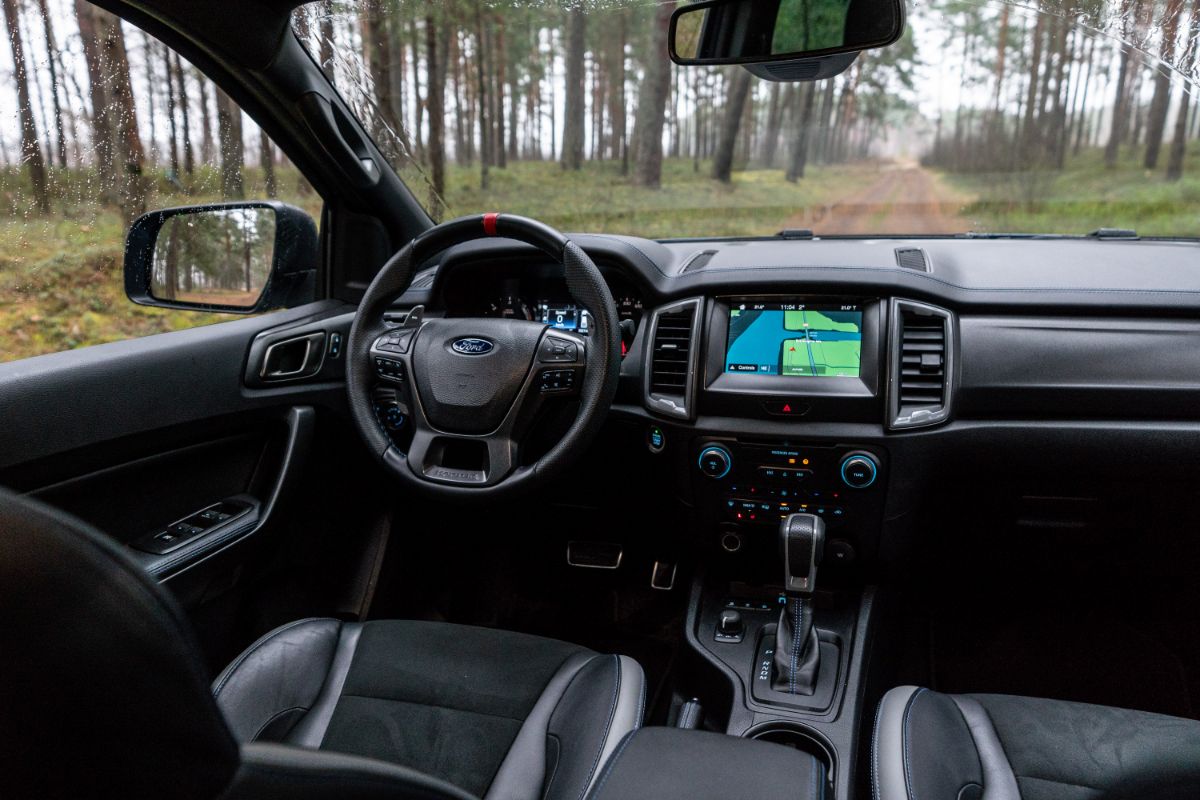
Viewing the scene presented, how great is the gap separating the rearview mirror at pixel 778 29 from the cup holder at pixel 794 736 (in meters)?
1.69

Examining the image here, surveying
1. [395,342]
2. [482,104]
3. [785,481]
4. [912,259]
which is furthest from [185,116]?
[912,259]

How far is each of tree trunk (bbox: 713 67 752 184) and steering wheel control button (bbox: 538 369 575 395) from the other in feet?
4.42

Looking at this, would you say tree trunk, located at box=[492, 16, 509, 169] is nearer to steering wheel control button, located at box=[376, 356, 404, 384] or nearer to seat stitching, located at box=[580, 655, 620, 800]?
steering wheel control button, located at box=[376, 356, 404, 384]

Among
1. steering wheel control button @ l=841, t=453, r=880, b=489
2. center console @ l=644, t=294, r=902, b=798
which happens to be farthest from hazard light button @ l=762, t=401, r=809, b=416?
steering wheel control button @ l=841, t=453, r=880, b=489

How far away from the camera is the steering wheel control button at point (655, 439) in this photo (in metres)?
2.59

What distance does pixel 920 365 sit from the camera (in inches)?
93.0

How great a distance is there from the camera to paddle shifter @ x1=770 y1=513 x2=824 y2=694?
2.36 meters

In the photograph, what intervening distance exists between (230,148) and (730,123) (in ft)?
6.05

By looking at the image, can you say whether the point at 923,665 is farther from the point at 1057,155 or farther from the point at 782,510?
the point at 1057,155

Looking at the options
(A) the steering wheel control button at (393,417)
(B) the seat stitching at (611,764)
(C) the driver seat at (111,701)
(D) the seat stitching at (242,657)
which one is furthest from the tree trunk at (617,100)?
(C) the driver seat at (111,701)

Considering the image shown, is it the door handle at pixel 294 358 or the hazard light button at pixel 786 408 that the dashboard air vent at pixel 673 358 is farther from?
the door handle at pixel 294 358

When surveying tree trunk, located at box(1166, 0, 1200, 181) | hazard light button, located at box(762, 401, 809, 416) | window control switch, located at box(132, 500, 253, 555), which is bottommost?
window control switch, located at box(132, 500, 253, 555)

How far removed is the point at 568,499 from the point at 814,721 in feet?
A: 3.24

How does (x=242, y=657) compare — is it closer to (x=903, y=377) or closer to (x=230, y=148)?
(x=230, y=148)
